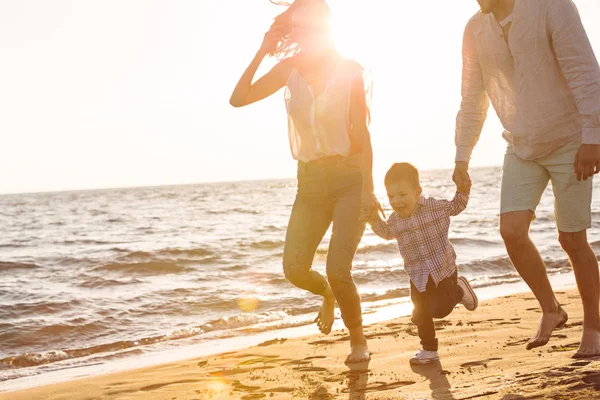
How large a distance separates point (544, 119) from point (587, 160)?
34 cm

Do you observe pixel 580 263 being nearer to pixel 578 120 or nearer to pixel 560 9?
pixel 578 120

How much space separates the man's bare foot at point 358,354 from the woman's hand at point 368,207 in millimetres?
1046

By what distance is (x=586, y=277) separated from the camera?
13.0 feet

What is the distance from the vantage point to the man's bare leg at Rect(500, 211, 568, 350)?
396 centimetres

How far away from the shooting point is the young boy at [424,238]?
4.46m

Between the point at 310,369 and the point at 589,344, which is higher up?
the point at 589,344

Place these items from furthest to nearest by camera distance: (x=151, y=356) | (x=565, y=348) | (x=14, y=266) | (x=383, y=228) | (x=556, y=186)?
(x=14, y=266) < (x=151, y=356) < (x=383, y=228) < (x=565, y=348) < (x=556, y=186)

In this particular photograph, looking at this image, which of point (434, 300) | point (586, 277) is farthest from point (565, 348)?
point (434, 300)

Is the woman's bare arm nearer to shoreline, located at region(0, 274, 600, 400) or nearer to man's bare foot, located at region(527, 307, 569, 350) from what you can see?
shoreline, located at region(0, 274, 600, 400)

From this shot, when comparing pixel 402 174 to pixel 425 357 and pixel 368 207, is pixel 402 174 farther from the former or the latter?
pixel 425 357

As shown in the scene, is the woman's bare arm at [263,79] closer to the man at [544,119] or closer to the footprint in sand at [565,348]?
the man at [544,119]

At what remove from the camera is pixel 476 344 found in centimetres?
513

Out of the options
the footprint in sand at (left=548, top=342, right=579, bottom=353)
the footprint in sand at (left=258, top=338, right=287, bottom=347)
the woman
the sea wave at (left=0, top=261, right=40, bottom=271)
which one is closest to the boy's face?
the woman

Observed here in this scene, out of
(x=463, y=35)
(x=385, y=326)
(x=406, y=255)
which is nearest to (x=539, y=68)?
(x=463, y=35)
